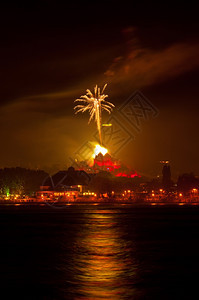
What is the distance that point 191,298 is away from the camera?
16.2 meters

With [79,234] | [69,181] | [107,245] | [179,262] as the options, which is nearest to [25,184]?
[69,181]

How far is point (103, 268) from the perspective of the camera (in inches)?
913

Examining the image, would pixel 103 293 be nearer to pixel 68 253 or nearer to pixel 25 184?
pixel 68 253

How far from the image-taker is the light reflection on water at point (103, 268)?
1728cm

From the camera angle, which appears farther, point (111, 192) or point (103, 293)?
point (111, 192)

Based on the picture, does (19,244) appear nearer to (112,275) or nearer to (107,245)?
(107,245)

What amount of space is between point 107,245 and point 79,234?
11.1 m

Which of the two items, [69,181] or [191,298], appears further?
[69,181]

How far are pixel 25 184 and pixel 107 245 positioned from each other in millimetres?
131623

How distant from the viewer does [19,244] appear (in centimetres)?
3566

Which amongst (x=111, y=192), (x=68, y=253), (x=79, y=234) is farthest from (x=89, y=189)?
(x=68, y=253)

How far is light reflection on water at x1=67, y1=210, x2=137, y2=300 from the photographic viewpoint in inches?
680

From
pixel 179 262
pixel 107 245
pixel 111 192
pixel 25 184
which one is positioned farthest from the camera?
pixel 111 192

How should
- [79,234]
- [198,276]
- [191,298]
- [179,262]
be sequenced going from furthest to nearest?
[79,234], [179,262], [198,276], [191,298]
